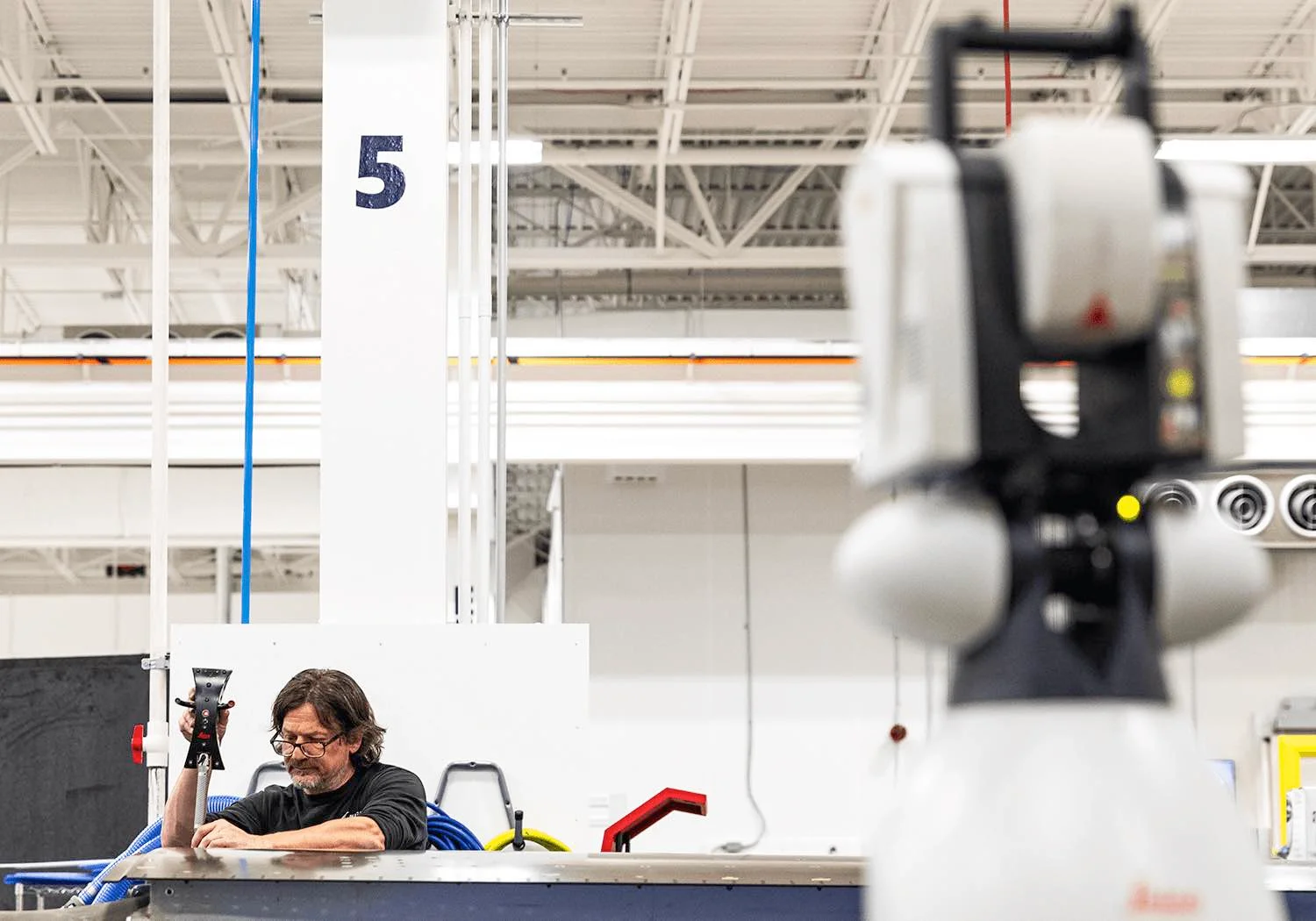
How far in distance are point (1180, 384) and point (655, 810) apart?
2098 millimetres

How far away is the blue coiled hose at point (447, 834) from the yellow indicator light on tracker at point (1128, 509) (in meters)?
2.51

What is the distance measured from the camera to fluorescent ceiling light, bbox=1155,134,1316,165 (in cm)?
767

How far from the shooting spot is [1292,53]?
29.1ft

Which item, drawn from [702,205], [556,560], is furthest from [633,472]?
[702,205]

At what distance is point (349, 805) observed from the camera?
3.28m

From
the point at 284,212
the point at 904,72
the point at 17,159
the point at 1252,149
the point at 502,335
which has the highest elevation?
the point at 904,72

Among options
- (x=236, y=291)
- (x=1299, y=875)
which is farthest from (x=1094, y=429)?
→ (x=236, y=291)

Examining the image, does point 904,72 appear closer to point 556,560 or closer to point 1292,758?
point 556,560

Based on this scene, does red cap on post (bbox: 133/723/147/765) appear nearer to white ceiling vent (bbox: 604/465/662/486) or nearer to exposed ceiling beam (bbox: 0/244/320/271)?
white ceiling vent (bbox: 604/465/662/486)

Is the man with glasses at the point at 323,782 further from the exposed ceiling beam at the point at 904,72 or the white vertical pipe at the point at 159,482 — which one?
the exposed ceiling beam at the point at 904,72

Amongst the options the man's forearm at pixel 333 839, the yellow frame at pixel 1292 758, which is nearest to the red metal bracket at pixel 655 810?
the man's forearm at pixel 333 839

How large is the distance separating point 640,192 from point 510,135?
236cm

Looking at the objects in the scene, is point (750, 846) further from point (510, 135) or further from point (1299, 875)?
point (1299, 875)

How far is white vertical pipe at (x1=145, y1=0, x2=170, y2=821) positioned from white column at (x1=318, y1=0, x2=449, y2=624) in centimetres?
53
